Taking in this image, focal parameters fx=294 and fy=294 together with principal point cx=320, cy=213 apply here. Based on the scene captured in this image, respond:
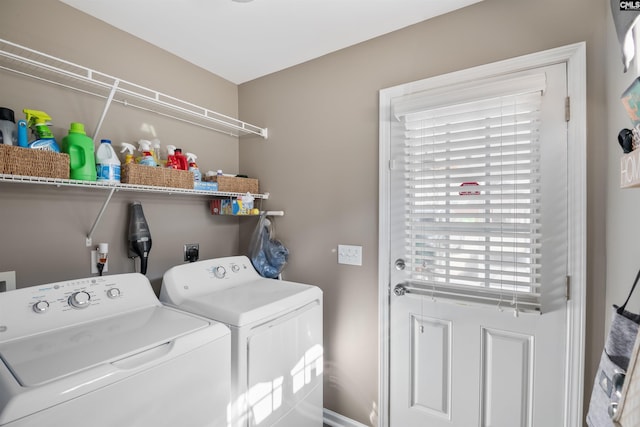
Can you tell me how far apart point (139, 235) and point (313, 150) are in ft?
3.85

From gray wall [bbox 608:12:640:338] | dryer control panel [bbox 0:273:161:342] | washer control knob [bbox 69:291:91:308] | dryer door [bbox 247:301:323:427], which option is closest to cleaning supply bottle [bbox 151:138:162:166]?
dryer control panel [bbox 0:273:161:342]

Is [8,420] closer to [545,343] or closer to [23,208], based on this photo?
[23,208]

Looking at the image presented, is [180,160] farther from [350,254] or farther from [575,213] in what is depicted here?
[575,213]

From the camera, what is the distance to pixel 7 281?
1293 mm

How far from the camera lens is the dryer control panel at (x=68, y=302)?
3.58 ft

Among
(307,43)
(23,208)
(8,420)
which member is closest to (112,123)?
(23,208)

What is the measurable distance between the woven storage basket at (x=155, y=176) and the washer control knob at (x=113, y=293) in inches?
20.3

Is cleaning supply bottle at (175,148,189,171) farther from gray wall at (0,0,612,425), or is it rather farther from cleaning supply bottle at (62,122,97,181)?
cleaning supply bottle at (62,122,97,181)

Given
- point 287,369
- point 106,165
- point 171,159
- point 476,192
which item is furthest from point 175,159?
point 476,192

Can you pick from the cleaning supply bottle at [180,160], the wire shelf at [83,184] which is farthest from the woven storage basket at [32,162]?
the cleaning supply bottle at [180,160]

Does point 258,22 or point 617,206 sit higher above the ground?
point 258,22

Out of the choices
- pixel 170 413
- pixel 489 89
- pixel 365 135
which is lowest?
pixel 170 413

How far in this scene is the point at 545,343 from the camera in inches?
53.1

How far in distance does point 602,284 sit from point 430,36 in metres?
1.44
